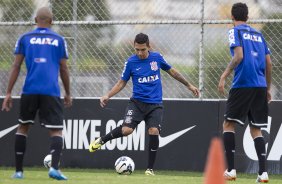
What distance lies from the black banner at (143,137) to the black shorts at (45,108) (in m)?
4.15

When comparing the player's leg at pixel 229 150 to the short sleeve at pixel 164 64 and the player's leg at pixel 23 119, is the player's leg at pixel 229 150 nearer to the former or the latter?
the short sleeve at pixel 164 64

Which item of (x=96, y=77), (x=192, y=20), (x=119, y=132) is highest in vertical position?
(x=192, y=20)

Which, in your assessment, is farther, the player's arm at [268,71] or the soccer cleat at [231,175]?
the player's arm at [268,71]

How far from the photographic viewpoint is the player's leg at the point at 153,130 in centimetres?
1224

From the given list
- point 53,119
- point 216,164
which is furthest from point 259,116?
point 216,164

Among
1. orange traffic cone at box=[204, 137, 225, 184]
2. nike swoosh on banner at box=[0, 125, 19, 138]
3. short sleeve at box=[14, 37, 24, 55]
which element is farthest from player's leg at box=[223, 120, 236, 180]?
nike swoosh on banner at box=[0, 125, 19, 138]

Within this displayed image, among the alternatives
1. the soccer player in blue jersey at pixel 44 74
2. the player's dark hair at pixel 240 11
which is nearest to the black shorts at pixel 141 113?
the player's dark hair at pixel 240 11

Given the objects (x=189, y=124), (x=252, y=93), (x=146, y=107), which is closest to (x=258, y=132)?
(x=252, y=93)

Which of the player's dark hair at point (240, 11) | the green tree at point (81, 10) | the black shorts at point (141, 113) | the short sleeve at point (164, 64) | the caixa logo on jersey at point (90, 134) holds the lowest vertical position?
the caixa logo on jersey at point (90, 134)

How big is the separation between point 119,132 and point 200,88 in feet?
6.51

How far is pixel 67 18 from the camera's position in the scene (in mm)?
14375

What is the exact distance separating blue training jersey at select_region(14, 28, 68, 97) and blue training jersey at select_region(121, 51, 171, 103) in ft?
8.82

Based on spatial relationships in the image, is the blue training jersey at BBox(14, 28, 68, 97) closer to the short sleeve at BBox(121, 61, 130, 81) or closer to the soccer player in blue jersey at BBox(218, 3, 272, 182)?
the soccer player in blue jersey at BBox(218, 3, 272, 182)

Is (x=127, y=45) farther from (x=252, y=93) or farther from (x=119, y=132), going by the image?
(x=252, y=93)
